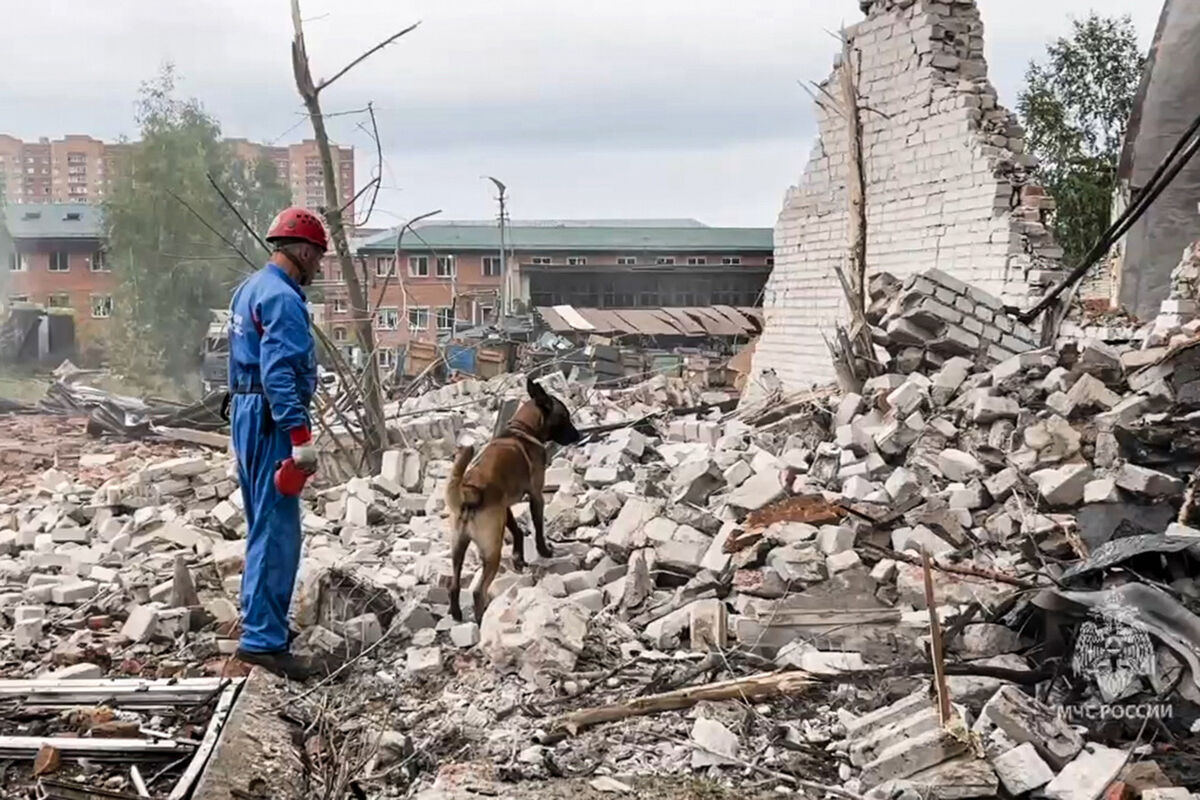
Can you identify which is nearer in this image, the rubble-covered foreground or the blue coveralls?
the rubble-covered foreground

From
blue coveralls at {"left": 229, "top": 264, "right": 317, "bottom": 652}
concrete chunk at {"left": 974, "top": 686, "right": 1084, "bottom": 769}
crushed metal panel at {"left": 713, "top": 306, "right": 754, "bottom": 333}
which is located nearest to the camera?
concrete chunk at {"left": 974, "top": 686, "right": 1084, "bottom": 769}

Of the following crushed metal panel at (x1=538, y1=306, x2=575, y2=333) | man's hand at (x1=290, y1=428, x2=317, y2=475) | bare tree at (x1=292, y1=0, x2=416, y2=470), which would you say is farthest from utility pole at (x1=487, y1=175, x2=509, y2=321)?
man's hand at (x1=290, y1=428, x2=317, y2=475)

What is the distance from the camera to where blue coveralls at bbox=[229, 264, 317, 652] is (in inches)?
170

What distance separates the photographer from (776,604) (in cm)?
500

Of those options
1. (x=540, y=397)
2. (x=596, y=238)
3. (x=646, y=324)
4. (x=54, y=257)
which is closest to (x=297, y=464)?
(x=540, y=397)

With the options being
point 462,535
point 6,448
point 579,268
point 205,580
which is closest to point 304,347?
point 462,535

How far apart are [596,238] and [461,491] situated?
30.3 metres

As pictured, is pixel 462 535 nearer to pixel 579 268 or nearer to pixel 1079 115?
pixel 1079 115

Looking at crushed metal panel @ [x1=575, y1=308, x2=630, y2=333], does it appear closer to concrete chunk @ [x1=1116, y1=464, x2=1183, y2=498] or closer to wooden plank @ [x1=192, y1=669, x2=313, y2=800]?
concrete chunk @ [x1=1116, y1=464, x2=1183, y2=498]

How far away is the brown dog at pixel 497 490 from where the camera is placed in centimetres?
523

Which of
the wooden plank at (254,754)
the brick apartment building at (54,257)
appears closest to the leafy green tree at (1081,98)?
the wooden plank at (254,754)

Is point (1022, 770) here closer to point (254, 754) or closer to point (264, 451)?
point (254, 754)

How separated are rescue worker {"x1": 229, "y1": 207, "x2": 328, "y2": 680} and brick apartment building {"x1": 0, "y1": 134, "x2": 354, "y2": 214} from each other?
24.5 metres

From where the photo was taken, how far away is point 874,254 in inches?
472
